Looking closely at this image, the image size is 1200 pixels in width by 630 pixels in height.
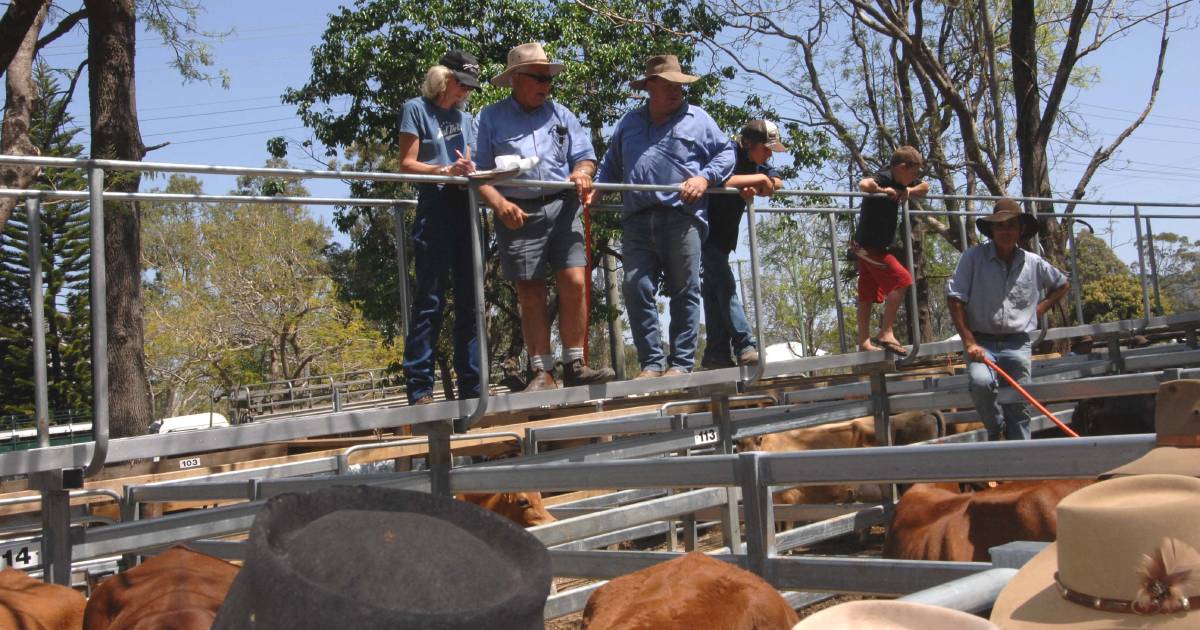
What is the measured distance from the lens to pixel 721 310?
700cm

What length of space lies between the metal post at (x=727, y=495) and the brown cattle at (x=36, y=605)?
2775mm

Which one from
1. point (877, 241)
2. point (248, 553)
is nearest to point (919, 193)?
point (877, 241)

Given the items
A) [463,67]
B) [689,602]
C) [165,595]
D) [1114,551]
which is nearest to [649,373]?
[463,67]

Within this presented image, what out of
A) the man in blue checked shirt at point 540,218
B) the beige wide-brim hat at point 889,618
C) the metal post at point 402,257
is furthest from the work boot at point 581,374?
the beige wide-brim hat at point 889,618

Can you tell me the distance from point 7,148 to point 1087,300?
3054 centimetres

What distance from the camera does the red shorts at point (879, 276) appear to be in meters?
8.01

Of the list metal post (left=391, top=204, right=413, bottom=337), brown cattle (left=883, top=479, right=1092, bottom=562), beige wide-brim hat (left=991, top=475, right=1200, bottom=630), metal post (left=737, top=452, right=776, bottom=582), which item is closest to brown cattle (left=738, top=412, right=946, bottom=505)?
brown cattle (left=883, top=479, right=1092, bottom=562)

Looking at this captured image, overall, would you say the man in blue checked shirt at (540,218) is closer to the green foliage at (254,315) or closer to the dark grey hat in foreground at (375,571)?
the dark grey hat in foreground at (375,571)

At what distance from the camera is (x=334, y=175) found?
15.9 ft

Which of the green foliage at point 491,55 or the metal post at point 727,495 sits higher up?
the green foliage at point 491,55

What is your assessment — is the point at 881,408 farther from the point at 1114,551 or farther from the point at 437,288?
the point at 1114,551

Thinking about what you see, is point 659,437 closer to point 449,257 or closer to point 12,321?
point 449,257

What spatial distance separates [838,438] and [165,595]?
23.0ft

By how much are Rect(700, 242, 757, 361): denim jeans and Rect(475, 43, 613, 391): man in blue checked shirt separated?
114 cm
